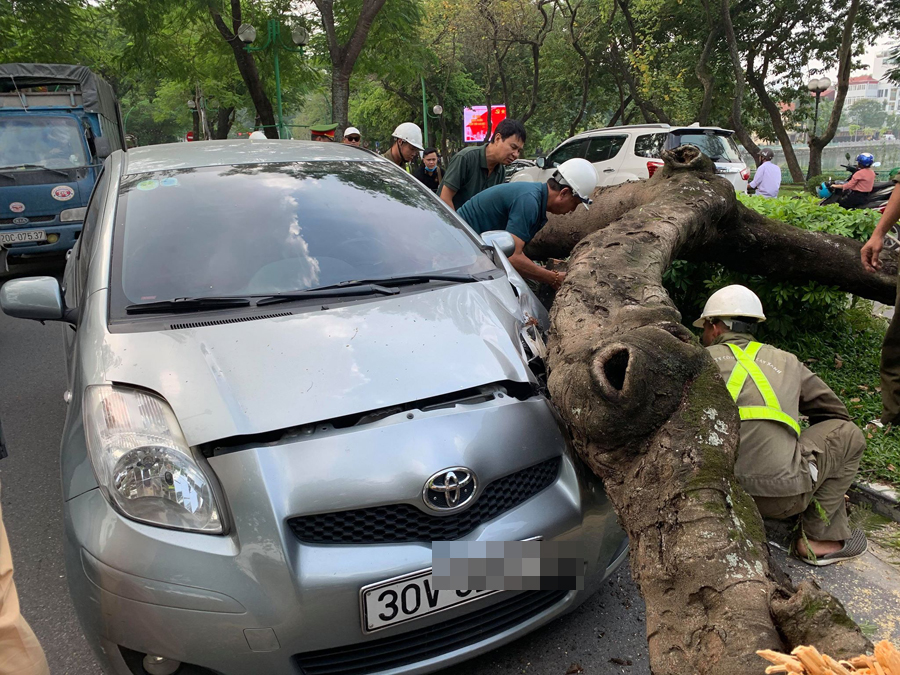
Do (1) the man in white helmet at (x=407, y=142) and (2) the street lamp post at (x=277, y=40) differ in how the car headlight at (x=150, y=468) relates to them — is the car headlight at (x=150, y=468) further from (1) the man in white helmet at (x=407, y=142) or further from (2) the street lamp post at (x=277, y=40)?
(2) the street lamp post at (x=277, y=40)

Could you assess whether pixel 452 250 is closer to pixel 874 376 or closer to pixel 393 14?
pixel 874 376

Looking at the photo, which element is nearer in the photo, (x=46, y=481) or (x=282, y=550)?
(x=282, y=550)

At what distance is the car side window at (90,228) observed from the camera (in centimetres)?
297

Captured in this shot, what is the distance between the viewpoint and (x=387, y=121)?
3781 cm

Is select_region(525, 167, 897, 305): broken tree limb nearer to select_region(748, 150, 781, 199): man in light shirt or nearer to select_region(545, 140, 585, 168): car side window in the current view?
select_region(748, 150, 781, 199): man in light shirt

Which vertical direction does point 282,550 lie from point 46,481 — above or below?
above

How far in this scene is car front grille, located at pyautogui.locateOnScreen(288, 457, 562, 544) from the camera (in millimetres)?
1923

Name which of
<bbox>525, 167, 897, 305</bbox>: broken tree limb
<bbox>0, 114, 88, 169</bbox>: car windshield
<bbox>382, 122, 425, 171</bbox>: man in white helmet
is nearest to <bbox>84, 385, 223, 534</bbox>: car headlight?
<bbox>525, 167, 897, 305</bbox>: broken tree limb

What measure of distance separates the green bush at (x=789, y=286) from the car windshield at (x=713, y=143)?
5.86 m

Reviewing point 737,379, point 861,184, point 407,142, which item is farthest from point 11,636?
point 861,184

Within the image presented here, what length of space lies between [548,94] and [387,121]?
1153cm

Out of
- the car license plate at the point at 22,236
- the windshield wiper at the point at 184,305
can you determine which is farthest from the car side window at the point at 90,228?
the car license plate at the point at 22,236

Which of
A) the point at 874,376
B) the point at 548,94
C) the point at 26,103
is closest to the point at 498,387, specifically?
the point at 874,376

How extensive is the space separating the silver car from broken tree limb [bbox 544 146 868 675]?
205 mm
